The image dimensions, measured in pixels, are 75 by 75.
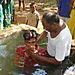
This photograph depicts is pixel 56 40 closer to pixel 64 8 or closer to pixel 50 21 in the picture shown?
pixel 50 21

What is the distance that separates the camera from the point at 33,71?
14.1 ft

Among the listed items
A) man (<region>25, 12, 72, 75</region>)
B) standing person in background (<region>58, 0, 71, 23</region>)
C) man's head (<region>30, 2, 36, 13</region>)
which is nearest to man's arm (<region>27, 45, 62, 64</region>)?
man (<region>25, 12, 72, 75</region>)

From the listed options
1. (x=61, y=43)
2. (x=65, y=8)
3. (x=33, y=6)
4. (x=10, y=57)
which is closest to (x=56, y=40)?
(x=61, y=43)

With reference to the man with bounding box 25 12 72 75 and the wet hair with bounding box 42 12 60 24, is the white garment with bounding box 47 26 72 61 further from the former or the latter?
the wet hair with bounding box 42 12 60 24

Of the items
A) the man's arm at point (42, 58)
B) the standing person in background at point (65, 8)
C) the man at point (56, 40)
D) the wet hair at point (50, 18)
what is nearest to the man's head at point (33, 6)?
the standing person in background at point (65, 8)

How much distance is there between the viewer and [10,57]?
5.00 meters

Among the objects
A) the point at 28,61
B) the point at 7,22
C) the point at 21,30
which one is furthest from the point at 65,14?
the point at 28,61

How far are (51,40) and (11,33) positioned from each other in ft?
8.60

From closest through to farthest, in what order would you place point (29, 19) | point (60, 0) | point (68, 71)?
point (68, 71), point (60, 0), point (29, 19)

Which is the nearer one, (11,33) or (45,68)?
(45,68)

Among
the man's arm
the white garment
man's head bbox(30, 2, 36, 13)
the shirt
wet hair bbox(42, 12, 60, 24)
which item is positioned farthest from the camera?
man's head bbox(30, 2, 36, 13)

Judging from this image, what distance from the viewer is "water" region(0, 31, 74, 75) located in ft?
14.2

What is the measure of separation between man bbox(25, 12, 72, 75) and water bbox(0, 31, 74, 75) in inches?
13.1

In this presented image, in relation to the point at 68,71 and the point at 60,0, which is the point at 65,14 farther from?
the point at 68,71
